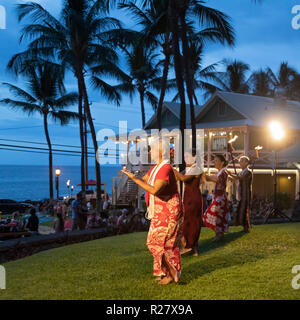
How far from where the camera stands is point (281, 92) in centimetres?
2878

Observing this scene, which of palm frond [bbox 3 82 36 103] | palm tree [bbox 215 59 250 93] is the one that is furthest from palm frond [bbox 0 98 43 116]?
palm tree [bbox 215 59 250 93]

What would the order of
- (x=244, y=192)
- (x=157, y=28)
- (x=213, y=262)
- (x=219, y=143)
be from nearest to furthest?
1. (x=213, y=262)
2. (x=244, y=192)
3. (x=157, y=28)
4. (x=219, y=143)

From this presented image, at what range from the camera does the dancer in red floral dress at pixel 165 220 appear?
5.45m

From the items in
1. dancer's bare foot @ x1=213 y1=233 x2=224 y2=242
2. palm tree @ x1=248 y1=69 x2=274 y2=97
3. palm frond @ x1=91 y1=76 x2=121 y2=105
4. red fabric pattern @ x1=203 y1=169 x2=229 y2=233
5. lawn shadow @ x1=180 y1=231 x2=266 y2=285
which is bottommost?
lawn shadow @ x1=180 y1=231 x2=266 y2=285

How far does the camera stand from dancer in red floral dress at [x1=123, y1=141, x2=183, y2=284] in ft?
17.9

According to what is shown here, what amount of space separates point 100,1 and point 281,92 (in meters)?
13.4

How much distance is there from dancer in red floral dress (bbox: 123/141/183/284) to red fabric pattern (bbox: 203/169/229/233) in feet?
9.62

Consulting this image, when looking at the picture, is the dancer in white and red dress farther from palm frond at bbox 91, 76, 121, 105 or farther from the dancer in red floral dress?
palm frond at bbox 91, 76, 121, 105

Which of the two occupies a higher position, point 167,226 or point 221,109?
point 221,109

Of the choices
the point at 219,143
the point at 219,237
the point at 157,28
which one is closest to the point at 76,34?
the point at 157,28

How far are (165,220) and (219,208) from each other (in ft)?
10.4

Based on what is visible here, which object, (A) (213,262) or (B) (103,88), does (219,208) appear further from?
(B) (103,88)

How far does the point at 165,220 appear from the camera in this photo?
18.0 ft

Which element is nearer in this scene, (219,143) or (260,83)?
(219,143)
